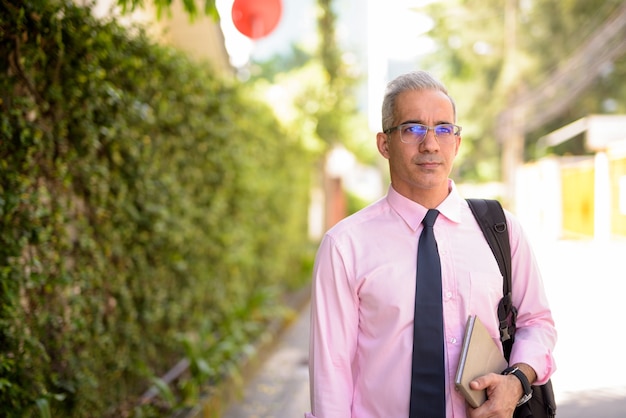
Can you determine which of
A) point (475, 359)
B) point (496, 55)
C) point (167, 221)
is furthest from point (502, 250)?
point (496, 55)

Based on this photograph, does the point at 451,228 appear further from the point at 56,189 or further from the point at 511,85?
the point at 511,85

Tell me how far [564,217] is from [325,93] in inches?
422

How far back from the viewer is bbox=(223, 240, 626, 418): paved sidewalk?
6219 mm

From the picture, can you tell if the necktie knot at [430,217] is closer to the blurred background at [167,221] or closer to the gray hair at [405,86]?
the gray hair at [405,86]

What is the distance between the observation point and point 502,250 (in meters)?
2.45

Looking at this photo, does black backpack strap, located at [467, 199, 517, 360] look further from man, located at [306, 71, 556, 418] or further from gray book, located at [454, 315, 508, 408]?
gray book, located at [454, 315, 508, 408]

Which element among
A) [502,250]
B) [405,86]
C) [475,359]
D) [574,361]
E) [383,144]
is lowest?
[574,361]

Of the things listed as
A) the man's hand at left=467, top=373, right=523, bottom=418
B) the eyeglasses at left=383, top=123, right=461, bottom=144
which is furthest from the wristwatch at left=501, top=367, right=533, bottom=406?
the eyeglasses at left=383, top=123, right=461, bottom=144

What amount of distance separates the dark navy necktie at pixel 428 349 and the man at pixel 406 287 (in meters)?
0.01

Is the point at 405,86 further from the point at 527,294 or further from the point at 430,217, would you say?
the point at 527,294

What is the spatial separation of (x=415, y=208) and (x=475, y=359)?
0.55m

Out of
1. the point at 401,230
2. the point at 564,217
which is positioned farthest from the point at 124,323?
the point at 564,217

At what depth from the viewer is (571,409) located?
19.4 ft

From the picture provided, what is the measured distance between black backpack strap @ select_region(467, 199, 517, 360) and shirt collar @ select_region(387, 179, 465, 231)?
8cm
